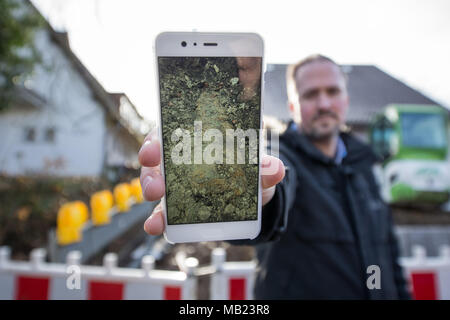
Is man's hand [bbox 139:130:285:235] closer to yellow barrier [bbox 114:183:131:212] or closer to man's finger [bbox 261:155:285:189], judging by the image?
man's finger [bbox 261:155:285:189]

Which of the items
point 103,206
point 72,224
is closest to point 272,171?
point 103,206

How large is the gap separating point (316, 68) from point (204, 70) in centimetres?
33

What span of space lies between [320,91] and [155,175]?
0.43 m

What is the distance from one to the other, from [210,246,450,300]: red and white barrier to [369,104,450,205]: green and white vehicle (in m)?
1.90

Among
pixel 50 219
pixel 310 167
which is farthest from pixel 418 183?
pixel 50 219

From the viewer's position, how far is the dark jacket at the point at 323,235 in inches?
31.0

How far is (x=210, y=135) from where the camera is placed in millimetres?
432

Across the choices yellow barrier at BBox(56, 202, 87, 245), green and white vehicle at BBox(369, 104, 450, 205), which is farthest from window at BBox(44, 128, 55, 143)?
green and white vehicle at BBox(369, 104, 450, 205)

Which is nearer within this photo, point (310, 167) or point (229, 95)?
point (229, 95)

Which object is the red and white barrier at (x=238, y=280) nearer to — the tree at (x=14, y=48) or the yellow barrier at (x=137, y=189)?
the yellow barrier at (x=137, y=189)

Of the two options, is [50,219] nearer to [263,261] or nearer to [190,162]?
[263,261]

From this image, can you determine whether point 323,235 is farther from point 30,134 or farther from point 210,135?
point 30,134

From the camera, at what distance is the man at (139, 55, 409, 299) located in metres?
0.66
